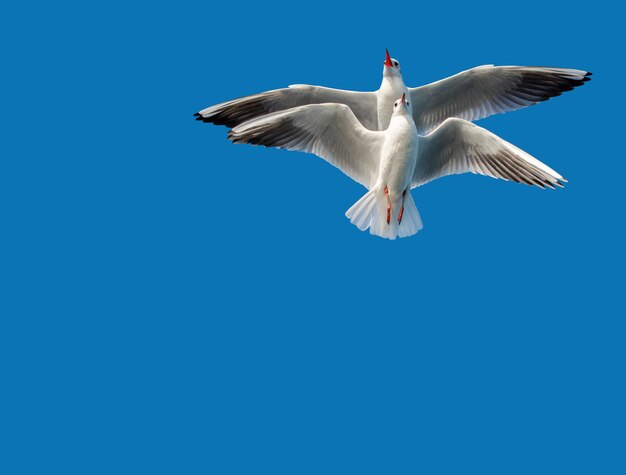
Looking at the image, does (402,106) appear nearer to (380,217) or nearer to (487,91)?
(380,217)

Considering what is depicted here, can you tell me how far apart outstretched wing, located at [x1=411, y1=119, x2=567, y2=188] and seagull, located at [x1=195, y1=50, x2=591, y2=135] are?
1.90 ft

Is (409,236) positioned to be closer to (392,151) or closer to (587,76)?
(392,151)

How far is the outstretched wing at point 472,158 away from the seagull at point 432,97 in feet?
1.90

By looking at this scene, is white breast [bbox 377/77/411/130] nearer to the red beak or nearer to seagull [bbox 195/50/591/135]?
seagull [bbox 195/50/591/135]

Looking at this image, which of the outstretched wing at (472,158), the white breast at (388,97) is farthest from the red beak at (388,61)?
the outstretched wing at (472,158)

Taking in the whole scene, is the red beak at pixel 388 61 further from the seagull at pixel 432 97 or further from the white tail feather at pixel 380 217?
the white tail feather at pixel 380 217

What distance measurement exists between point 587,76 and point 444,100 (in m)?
1.23

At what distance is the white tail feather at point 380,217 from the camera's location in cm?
891

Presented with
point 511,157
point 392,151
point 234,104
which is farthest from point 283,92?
point 511,157

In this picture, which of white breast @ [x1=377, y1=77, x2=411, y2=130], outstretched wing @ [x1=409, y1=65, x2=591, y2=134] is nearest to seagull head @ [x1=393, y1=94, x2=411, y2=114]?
white breast @ [x1=377, y1=77, x2=411, y2=130]

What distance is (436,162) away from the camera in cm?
912

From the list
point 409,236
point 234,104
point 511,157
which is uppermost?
point 234,104

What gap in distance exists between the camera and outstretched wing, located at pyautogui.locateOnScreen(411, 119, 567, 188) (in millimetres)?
8680

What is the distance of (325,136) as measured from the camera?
29.9 feet
